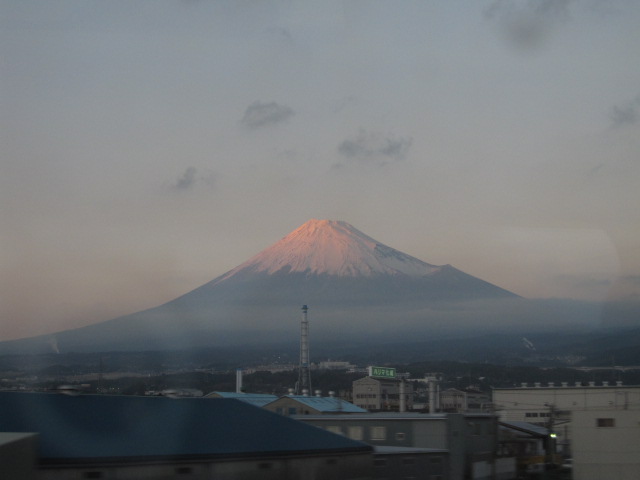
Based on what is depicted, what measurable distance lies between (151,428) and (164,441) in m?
0.37

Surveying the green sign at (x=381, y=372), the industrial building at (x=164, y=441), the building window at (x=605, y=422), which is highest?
the green sign at (x=381, y=372)

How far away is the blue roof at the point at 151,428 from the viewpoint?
1042 cm

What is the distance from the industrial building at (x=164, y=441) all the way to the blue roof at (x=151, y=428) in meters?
0.01

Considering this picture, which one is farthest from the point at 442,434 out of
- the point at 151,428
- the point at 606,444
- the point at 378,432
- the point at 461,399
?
the point at 461,399

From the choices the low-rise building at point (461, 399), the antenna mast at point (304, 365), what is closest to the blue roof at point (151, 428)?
the low-rise building at point (461, 399)

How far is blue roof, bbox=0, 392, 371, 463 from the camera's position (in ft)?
34.2

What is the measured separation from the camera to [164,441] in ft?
37.2

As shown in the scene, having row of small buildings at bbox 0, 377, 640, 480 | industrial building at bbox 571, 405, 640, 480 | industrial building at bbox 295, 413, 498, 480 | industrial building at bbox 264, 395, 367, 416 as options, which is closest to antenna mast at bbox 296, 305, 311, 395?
industrial building at bbox 264, 395, 367, 416

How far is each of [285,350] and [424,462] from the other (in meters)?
48.0

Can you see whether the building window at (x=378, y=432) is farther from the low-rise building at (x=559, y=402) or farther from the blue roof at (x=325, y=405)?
the low-rise building at (x=559, y=402)

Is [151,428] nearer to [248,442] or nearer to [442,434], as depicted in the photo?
A: [248,442]

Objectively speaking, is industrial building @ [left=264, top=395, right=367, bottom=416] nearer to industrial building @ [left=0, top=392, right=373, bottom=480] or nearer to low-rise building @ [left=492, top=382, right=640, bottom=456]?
low-rise building @ [left=492, top=382, right=640, bottom=456]

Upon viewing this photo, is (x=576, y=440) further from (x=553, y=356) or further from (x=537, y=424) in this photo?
(x=553, y=356)

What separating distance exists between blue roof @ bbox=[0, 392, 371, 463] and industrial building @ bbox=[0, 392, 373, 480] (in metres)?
0.01
